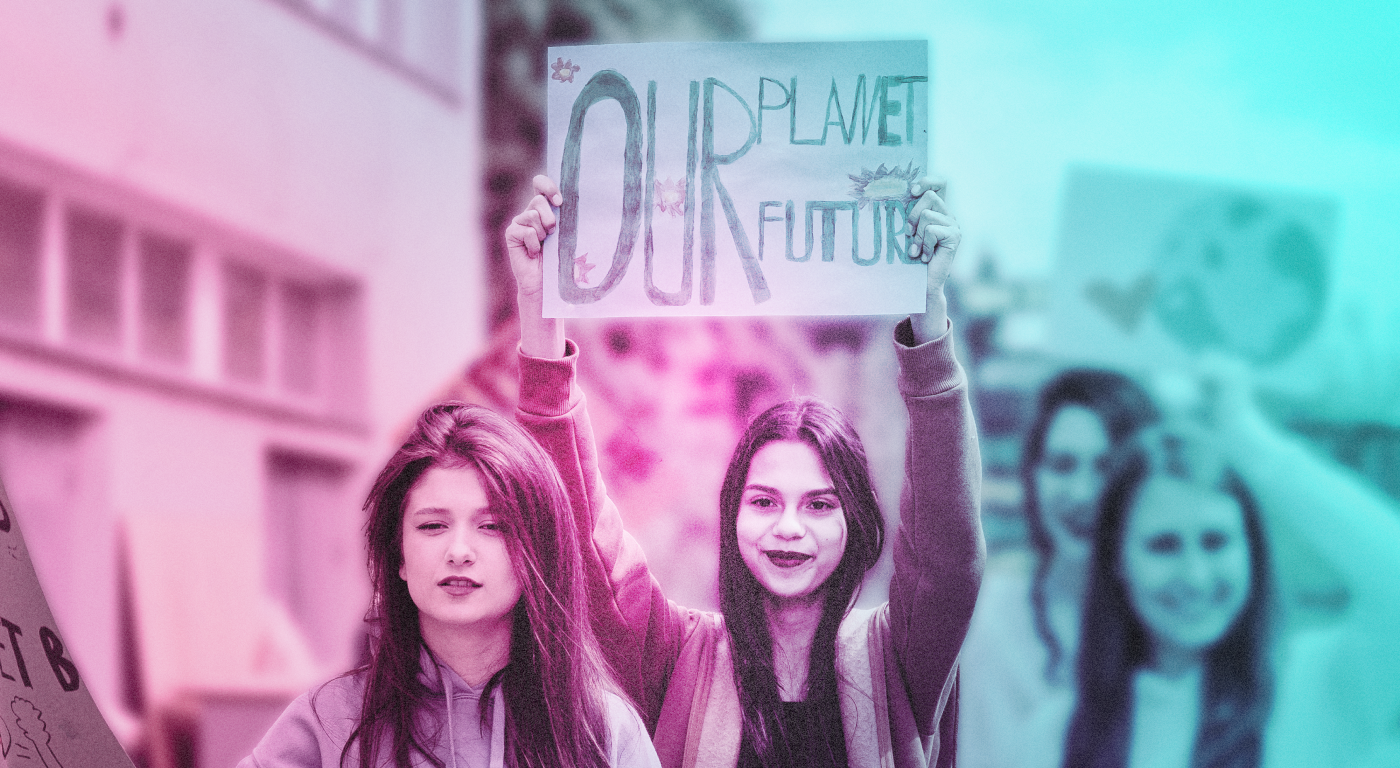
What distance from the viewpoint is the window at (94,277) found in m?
1.40

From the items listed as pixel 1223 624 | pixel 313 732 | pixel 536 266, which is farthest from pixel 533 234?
pixel 1223 624

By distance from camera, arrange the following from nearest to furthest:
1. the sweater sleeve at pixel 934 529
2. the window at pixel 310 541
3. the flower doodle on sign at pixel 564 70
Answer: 1. the sweater sleeve at pixel 934 529
2. the flower doodle on sign at pixel 564 70
3. the window at pixel 310 541

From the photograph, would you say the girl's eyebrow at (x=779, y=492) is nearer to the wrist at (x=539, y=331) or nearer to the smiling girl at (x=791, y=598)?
the smiling girl at (x=791, y=598)

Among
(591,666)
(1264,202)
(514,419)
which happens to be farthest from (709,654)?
(1264,202)

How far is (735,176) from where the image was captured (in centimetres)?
124

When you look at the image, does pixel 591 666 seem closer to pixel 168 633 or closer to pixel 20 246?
pixel 168 633

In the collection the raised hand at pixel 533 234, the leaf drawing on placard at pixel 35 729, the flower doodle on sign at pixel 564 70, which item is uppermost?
the flower doodle on sign at pixel 564 70

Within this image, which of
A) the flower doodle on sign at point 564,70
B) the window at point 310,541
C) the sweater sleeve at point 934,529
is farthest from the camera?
the window at point 310,541

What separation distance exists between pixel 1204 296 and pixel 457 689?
1012 mm

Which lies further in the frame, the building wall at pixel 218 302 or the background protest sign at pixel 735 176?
the building wall at pixel 218 302

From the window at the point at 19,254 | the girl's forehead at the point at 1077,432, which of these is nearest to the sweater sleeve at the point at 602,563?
the girl's forehead at the point at 1077,432

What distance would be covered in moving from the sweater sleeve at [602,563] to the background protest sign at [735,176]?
94 millimetres

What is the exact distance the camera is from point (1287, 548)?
1.29m

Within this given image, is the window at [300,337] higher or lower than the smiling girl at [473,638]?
higher
